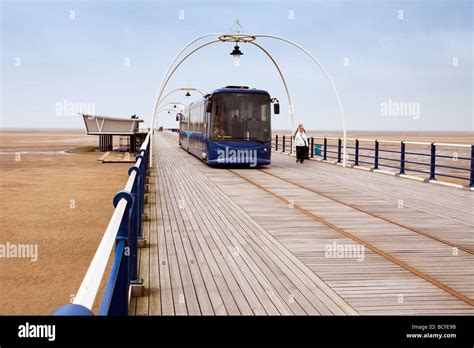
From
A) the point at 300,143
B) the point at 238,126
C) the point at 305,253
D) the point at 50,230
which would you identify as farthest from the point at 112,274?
the point at 300,143

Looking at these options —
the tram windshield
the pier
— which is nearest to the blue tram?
the tram windshield

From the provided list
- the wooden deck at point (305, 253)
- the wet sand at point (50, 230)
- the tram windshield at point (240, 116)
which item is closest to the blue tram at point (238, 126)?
the tram windshield at point (240, 116)

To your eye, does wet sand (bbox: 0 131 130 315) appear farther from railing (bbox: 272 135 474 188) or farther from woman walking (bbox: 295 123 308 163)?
woman walking (bbox: 295 123 308 163)

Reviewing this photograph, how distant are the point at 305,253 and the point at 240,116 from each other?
1485cm

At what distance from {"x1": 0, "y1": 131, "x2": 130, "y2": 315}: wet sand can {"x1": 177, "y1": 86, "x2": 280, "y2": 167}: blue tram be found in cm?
418

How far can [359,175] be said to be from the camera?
20.5 m

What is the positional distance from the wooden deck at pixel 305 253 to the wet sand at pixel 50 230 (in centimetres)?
136

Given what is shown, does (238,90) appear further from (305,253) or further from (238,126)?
(305,253)

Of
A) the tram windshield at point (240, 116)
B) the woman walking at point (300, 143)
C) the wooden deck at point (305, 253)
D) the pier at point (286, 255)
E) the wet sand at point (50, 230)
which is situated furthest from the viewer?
the woman walking at point (300, 143)

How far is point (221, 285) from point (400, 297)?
1818 millimetres

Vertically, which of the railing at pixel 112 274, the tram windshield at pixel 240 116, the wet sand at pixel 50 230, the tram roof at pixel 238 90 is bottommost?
the wet sand at pixel 50 230

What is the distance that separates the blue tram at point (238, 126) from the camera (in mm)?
22031

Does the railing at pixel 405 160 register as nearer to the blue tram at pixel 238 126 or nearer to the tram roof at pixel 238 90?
the blue tram at pixel 238 126

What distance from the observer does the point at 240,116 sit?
871 inches
